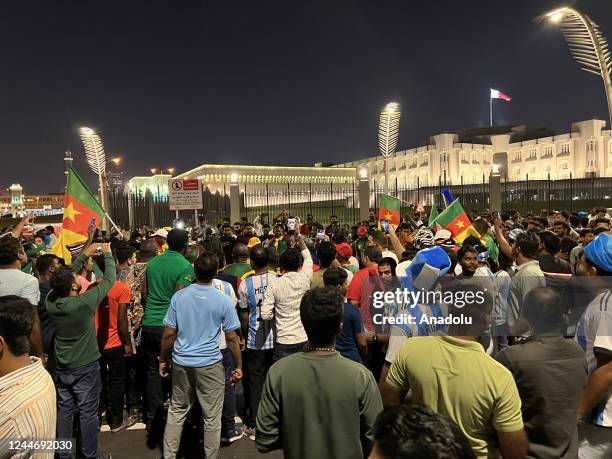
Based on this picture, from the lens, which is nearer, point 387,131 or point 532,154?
point 387,131

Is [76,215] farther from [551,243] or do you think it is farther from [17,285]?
[551,243]

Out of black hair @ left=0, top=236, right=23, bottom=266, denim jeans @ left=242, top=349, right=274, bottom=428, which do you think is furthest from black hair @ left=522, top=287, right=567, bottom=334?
black hair @ left=0, top=236, right=23, bottom=266

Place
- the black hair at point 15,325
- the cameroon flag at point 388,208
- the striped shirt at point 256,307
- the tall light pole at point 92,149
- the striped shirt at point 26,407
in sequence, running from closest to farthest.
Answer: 1. the striped shirt at point 26,407
2. the black hair at point 15,325
3. the striped shirt at point 256,307
4. the cameroon flag at point 388,208
5. the tall light pole at point 92,149

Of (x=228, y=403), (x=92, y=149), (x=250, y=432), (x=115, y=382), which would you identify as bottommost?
(x=250, y=432)

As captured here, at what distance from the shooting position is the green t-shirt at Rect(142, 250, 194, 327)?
472cm

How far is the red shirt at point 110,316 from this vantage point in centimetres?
473

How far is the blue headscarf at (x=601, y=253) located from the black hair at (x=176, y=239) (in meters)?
4.03

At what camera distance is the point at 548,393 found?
2375mm

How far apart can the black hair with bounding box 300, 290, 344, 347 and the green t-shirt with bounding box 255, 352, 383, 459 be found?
0.39 ft

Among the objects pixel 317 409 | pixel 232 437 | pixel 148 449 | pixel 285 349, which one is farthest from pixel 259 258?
pixel 317 409

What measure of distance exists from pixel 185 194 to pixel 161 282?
8.87m

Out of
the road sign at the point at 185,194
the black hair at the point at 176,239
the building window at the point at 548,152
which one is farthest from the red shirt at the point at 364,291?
the building window at the point at 548,152

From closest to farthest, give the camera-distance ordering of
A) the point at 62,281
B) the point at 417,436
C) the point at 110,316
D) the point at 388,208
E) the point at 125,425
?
the point at 417,436 < the point at 62,281 < the point at 110,316 < the point at 125,425 < the point at 388,208

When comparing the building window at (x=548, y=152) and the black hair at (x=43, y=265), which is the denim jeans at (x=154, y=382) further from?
the building window at (x=548, y=152)
